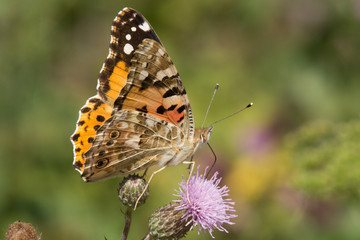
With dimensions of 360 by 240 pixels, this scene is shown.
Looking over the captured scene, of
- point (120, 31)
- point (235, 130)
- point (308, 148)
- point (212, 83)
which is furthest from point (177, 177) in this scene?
point (120, 31)

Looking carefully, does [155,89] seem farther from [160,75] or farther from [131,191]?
[131,191]

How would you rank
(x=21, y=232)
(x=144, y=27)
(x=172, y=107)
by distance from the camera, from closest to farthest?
(x=21, y=232)
(x=144, y=27)
(x=172, y=107)

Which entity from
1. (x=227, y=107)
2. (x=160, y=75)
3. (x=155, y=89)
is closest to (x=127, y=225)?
(x=155, y=89)

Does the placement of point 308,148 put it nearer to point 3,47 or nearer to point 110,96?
point 110,96

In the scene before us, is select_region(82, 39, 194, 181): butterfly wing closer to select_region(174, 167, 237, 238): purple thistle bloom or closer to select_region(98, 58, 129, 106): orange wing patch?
select_region(98, 58, 129, 106): orange wing patch

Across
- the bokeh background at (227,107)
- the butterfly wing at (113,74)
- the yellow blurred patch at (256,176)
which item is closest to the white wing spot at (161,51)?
the butterfly wing at (113,74)

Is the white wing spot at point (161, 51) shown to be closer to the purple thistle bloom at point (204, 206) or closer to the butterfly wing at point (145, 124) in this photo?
the butterfly wing at point (145, 124)

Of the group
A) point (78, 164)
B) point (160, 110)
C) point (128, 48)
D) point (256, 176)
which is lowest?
point (256, 176)
